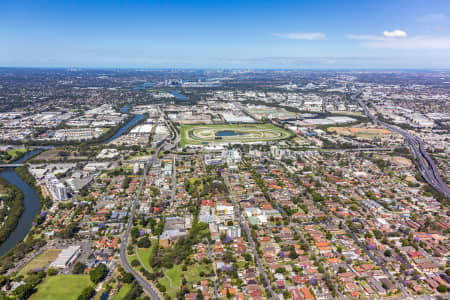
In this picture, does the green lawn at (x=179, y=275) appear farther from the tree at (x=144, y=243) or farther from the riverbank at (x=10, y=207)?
the riverbank at (x=10, y=207)

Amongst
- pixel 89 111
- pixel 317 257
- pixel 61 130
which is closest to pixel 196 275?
pixel 317 257

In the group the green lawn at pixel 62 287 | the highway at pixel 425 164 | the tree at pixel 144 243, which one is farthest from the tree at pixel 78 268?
the highway at pixel 425 164

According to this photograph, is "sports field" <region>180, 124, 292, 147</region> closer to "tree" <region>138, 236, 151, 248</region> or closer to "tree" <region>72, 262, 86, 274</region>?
"tree" <region>138, 236, 151, 248</region>

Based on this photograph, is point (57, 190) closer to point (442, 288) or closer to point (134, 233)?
point (134, 233)

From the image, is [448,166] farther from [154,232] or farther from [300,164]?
[154,232]

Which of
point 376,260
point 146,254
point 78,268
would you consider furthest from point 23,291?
point 376,260

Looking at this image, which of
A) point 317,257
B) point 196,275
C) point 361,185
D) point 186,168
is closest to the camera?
point 196,275
